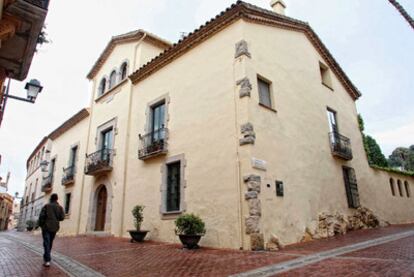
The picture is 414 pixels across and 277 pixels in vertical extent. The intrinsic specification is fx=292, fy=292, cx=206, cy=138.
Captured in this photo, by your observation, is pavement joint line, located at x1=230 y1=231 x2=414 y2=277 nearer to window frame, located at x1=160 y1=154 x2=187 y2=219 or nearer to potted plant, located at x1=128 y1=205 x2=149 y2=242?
window frame, located at x1=160 y1=154 x2=187 y2=219

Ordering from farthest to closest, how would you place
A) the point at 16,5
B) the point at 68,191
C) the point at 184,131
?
the point at 68,191 < the point at 184,131 < the point at 16,5

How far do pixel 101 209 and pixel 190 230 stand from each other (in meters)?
7.65

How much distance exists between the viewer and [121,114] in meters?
13.6

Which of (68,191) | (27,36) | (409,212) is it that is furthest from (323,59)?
(68,191)

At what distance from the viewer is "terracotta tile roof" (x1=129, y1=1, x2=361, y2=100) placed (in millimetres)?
9516

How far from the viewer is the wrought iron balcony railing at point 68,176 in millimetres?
16166

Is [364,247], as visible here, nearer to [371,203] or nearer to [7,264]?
[371,203]

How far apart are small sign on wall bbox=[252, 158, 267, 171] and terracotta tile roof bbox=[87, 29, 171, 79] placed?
382 inches

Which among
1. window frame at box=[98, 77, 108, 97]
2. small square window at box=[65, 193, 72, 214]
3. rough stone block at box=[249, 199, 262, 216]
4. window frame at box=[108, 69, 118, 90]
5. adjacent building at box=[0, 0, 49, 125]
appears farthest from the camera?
window frame at box=[98, 77, 108, 97]

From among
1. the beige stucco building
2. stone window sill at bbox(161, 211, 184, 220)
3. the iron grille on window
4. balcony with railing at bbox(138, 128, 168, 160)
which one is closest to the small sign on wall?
the beige stucco building

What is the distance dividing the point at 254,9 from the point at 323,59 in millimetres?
5750

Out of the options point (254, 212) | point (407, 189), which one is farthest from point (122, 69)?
point (407, 189)

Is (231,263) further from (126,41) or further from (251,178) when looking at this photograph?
(126,41)

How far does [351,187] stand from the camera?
11984 mm
